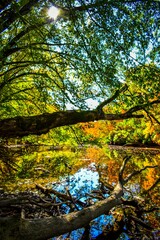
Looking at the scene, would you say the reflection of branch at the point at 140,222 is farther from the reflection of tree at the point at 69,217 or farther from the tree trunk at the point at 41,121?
the tree trunk at the point at 41,121

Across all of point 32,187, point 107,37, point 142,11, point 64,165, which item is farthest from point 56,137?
point 64,165

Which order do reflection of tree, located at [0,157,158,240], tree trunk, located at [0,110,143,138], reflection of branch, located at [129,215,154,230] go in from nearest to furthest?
reflection of tree, located at [0,157,158,240]
tree trunk, located at [0,110,143,138]
reflection of branch, located at [129,215,154,230]

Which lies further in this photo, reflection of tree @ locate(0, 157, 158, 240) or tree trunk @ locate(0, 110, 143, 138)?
tree trunk @ locate(0, 110, 143, 138)

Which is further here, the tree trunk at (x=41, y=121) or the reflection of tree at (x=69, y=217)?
the tree trunk at (x=41, y=121)

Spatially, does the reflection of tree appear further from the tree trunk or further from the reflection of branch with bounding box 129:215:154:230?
the tree trunk

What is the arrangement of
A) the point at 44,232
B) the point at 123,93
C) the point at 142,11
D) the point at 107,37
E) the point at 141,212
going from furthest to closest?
the point at 141,212 < the point at 123,93 < the point at 107,37 < the point at 142,11 < the point at 44,232

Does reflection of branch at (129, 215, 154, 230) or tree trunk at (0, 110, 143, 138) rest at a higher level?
tree trunk at (0, 110, 143, 138)

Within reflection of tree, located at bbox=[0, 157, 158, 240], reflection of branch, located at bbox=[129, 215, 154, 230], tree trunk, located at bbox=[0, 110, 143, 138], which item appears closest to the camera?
reflection of tree, located at bbox=[0, 157, 158, 240]

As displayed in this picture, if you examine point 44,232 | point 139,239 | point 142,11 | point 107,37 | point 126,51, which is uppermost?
point 142,11

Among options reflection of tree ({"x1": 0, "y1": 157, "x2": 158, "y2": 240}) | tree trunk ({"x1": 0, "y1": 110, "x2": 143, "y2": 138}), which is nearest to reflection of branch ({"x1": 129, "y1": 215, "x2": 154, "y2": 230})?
reflection of tree ({"x1": 0, "y1": 157, "x2": 158, "y2": 240})

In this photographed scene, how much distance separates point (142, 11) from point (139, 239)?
18.0ft

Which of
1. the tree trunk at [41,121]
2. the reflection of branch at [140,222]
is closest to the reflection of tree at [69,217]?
the reflection of branch at [140,222]

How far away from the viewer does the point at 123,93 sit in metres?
6.64

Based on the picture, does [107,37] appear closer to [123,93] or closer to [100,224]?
[123,93]
